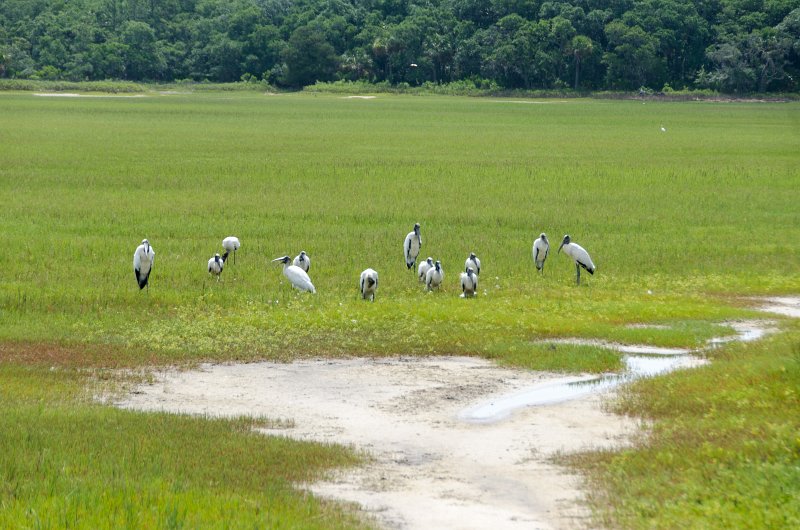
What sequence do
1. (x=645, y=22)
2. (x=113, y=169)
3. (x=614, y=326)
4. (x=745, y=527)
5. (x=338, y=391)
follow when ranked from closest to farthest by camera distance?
(x=745, y=527)
(x=338, y=391)
(x=614, y=326)
(x=113, y=169)
(x=645, y=22)

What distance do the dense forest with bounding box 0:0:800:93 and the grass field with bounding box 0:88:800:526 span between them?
69.2 metres

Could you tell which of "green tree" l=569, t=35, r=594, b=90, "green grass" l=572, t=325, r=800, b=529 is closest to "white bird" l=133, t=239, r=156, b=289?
"green grass" l=572, t=325, r=800, b=529

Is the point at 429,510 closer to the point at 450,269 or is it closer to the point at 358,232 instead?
the point at 450,269

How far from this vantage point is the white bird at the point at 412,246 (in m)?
23.3

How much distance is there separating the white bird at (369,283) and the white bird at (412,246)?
2733 millimetres

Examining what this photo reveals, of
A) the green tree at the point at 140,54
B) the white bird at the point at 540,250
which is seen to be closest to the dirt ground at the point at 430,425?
the white bird at the point at 540,250

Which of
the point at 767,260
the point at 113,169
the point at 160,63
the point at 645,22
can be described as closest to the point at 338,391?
the point at 767,260

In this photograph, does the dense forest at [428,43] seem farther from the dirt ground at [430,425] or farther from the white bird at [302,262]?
the dirt ground at [430,425]

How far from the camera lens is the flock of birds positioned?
20562mm

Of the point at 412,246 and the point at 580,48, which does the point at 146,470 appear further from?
the point at 580,48

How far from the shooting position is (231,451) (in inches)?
461

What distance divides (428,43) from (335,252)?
11905 cm

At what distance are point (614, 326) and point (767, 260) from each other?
333 inches

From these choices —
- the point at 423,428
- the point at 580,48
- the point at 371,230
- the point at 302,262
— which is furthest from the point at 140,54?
the point at 423,428
